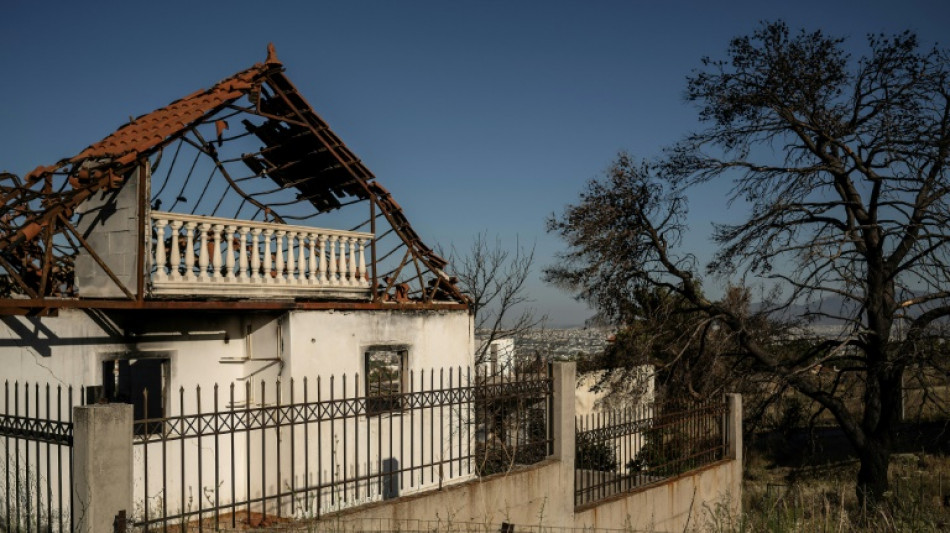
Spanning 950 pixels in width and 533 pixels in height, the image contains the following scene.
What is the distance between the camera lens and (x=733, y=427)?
13461mm

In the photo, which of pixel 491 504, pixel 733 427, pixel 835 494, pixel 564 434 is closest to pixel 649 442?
pixel 733 427

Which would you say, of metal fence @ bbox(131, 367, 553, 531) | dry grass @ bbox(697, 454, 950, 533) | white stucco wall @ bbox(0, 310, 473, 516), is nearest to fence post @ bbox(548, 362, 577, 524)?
metal fence @ bbox(131, 367, 553, 531)

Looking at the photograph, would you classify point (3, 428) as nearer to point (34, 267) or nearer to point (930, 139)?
point (34, 267)

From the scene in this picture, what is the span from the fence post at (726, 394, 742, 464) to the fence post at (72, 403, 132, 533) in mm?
10027

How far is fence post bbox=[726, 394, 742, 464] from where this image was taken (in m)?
13.4

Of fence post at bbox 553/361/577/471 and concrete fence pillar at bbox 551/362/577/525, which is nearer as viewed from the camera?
concrete fence pillar at bbox 551/362/577/525

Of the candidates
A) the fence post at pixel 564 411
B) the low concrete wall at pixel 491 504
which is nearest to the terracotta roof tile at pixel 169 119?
the low concrete wall at pixel 491 504

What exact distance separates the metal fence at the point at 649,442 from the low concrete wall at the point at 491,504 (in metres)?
0.72

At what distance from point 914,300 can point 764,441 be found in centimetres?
1226

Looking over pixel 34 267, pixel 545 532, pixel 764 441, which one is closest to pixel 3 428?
pixel 34 267

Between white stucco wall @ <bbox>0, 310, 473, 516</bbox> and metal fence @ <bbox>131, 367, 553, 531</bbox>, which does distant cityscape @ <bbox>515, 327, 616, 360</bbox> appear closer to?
white stucco wall @ <bbox>0, 310, 473, 516</bbox>

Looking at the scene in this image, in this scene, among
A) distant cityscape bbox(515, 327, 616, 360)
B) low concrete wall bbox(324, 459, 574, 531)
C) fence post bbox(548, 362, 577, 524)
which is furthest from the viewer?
distant cityscape bbox(515, 327, 616, 360)

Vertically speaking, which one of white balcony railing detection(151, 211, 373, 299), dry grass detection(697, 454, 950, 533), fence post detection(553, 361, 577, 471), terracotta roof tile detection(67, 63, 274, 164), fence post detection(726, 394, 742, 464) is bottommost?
dry grass detection(697, 454, 950, 533)

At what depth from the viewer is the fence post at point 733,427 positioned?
1338 cm
